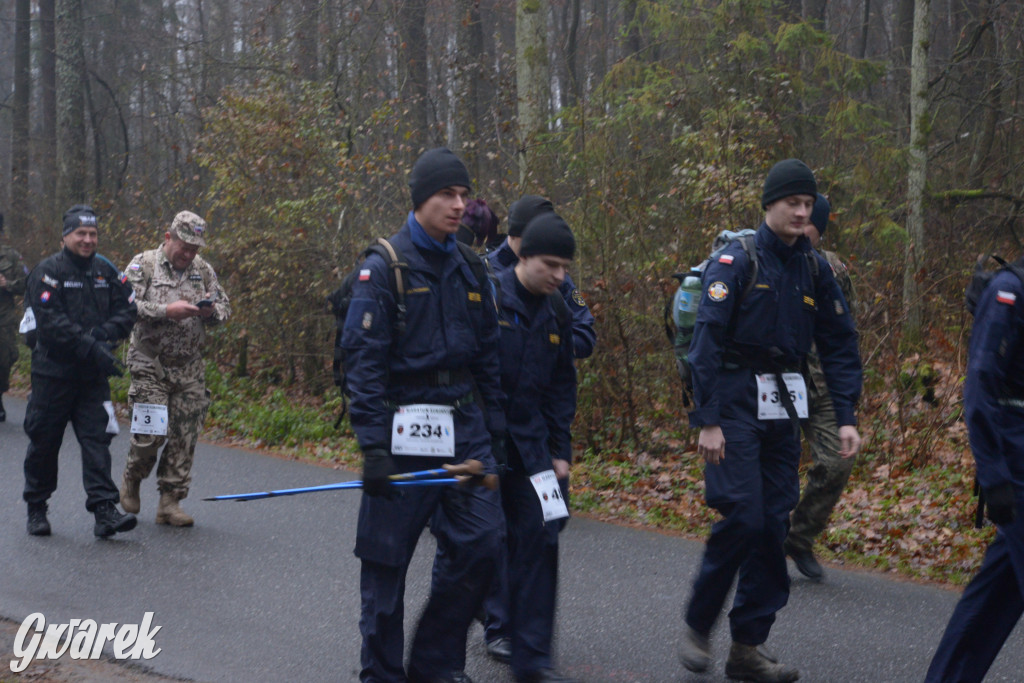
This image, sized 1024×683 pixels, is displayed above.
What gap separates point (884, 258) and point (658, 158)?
277cm

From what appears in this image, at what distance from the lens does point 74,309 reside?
7652mm

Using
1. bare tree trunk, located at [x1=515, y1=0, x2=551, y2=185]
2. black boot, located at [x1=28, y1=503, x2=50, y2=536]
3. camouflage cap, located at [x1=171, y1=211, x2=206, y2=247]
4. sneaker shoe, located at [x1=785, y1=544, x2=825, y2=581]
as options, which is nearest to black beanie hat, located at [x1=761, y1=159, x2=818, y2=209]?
sneaker shoe, located at [x1=785, y1=544, x2=825, y2=581]

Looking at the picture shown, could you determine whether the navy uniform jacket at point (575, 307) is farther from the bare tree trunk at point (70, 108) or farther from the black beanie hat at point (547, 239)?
the bare tree trunk at point (70, 108)

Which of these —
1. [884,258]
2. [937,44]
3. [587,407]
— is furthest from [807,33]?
[937,44]

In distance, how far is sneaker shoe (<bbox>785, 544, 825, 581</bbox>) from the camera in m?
6.64

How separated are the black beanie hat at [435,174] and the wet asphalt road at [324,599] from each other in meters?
2.19

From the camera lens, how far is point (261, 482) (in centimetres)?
1002

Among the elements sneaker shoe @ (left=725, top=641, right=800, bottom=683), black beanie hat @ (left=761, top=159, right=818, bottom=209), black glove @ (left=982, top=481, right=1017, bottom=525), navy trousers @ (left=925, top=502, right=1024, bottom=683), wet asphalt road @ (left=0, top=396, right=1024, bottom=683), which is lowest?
wet asphalt road @ (left=0, top=396, right=1024, bottom=683)

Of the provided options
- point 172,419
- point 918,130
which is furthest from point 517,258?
point 918,130

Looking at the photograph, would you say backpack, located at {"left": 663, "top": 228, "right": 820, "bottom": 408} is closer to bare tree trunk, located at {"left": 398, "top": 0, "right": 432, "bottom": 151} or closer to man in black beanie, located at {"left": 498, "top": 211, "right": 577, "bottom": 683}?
man in black beanie, located at {"left": 498, "top": 211, "right": 577, "bottom": 683}

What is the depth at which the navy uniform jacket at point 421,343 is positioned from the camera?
4.15m

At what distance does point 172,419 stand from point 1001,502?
5.78 meters

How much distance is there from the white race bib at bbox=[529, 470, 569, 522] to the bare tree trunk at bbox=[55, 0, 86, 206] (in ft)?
59.1

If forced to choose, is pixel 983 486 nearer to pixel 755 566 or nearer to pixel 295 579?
pixel 755 566
